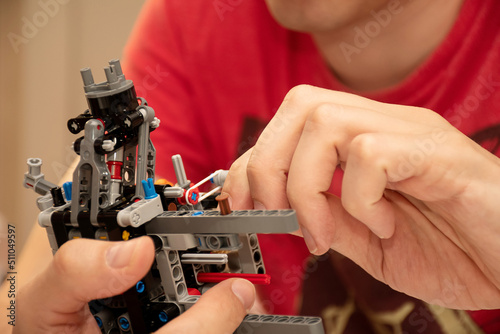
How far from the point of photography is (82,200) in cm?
48

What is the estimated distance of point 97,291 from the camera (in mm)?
437

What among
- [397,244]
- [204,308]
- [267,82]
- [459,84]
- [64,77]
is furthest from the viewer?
[64,77]

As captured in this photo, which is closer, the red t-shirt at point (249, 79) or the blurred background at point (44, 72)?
the red t-shirt at point (249, 79)

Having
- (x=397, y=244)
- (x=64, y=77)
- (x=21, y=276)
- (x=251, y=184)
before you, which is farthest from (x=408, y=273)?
(x=64, y=77)

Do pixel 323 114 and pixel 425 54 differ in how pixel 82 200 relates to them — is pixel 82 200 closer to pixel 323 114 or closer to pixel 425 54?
pixel 323 114

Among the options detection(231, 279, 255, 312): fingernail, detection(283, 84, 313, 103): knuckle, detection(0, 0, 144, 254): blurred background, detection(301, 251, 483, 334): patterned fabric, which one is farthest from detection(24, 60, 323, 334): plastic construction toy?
detection(0, 0, 144, 254): blurred background

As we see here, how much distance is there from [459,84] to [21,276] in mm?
701

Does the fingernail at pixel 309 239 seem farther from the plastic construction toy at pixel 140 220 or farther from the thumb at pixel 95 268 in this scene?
the thumb at pixel 95 268

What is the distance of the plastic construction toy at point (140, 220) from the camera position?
454 mm

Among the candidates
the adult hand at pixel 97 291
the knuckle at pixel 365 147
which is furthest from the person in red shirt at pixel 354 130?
the adult hand at pixel 97 291

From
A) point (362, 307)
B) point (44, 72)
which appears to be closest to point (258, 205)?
point (362, 307)

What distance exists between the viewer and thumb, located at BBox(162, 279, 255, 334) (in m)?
0.43

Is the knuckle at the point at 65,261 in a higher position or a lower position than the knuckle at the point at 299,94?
lower

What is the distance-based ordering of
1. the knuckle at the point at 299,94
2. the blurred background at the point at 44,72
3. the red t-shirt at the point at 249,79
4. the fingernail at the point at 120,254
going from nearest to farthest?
the fingernail at the point at 120,254
the knuckle at the point at 299,94
the red t-shirt at the point at 249,79
the blurred background at the point at 44,72
